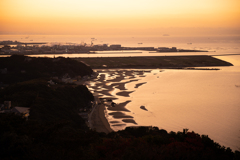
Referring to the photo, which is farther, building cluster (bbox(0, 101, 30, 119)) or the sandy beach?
the sandy beach

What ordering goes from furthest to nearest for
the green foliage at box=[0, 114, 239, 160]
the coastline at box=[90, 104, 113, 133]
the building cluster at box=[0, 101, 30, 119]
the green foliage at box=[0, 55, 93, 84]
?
the green foliage at box=[0, 55, 93, 84] < the coastline at box=[90, 104, 113, 133] < the building cluster at box=[0, 101, 30, 119] < the green foliage at box=[0, 114, 239, 160]

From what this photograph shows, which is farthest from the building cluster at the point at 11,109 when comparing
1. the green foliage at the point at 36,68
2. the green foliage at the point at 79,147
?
the green foliage at the point at 36,68

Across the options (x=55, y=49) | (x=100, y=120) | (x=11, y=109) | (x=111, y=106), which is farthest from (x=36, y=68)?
(x=55, y=49)

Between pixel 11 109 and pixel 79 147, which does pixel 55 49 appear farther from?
pixel 79 147

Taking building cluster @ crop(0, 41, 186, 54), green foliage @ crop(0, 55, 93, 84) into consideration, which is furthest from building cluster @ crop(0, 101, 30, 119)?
building cluster @ crop(0, 41, 186, 54)

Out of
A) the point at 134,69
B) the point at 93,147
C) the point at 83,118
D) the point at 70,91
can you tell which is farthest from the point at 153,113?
the point at 134,69

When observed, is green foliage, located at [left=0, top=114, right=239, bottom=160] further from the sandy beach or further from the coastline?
the coastline

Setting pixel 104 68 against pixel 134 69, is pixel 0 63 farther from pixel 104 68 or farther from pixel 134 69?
pixel 134 69

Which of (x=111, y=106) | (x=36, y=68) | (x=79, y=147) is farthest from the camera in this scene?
(x=36, y=68)

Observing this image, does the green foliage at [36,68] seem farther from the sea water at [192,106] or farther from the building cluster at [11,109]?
the building cluster at [11,109]

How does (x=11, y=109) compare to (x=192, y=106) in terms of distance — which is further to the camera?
(x=192, y=106)

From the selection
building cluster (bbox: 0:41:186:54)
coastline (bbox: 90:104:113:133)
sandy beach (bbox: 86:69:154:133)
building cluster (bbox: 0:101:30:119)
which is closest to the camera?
building cluster (bbox: 0:101:30:119)
